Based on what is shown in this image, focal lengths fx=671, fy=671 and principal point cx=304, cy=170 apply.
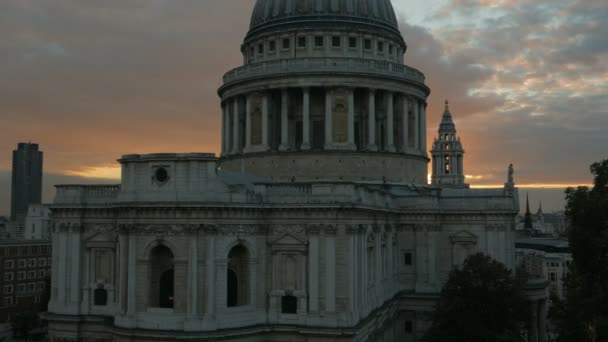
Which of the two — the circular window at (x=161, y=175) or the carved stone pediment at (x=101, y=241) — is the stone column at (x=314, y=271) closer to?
the circular window at (x=161, y=175)

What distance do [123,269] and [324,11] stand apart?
29647 mm

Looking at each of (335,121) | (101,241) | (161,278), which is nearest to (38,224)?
(335,121)

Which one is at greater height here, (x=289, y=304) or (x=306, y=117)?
(x=306, y=117)

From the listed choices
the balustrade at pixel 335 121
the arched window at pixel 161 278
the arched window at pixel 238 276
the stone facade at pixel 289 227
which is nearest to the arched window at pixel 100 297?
the stone facade at pixel 289 227

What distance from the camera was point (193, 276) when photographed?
37.9 m

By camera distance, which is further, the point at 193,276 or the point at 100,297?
the point at 100,297

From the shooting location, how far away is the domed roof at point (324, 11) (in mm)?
58062

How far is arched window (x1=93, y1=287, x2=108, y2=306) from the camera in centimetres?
4259

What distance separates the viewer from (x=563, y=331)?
3444 centimetres

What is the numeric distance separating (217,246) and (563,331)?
1916 centimetres

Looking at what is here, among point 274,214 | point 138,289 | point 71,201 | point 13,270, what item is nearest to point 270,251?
point 274,214

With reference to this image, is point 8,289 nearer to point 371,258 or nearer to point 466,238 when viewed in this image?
point 371,258

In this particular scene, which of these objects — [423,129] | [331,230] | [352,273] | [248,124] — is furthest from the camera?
[423,129]

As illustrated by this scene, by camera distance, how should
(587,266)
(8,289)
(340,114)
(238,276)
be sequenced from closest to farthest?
(587,266) → (238,276) → (340,114) → (8,289)
